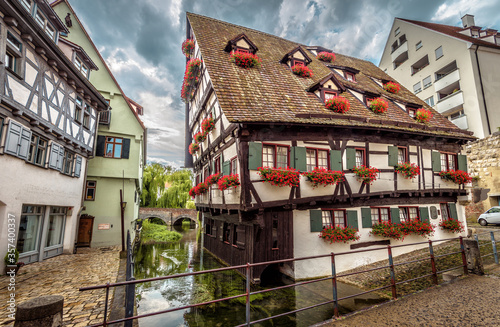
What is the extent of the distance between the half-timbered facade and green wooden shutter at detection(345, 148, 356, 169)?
463 inches

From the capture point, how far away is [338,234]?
9.69 metres

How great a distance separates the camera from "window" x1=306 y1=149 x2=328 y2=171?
32.8ft

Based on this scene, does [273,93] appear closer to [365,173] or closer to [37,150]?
[365,173]

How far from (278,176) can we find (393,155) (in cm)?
605

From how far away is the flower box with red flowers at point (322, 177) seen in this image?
9.33m

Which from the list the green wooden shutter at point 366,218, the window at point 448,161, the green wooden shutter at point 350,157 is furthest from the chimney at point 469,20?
the green wooden shutter at point 366,218

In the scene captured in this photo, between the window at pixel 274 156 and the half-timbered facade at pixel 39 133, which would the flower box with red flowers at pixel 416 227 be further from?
the half-timbered facade at pixel 39 133

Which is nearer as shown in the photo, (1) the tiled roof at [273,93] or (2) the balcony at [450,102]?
(1) the tiled roof at [273,93]

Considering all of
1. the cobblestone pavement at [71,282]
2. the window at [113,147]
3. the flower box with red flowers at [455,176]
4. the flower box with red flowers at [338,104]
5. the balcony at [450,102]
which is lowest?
the cobblestone pavement at [71,282]

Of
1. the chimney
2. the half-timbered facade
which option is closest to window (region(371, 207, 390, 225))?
the half-timbered facade

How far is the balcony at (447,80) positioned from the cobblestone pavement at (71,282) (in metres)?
26.6

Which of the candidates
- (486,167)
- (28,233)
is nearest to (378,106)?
A: (486,167)

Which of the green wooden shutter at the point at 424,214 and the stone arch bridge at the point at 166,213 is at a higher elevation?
the green wooden shutter at the point at 424,214

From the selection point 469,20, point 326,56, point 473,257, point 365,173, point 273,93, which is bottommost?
point 473,257
